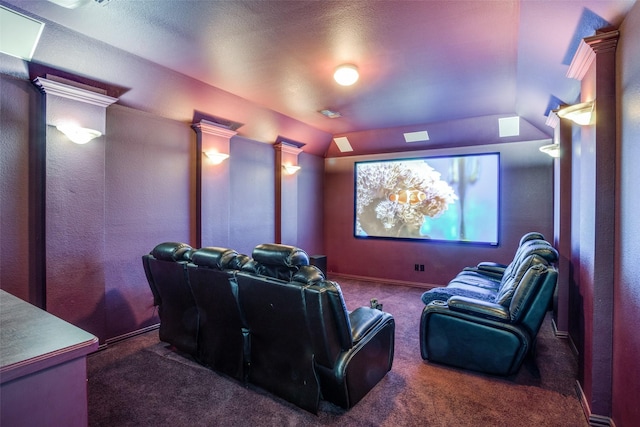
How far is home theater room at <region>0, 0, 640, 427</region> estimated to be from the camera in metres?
1.88

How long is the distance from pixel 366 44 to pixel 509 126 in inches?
127

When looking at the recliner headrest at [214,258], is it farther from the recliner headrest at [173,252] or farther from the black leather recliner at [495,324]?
the black leather recliner at [495,324]

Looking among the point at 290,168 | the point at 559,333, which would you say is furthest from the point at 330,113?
the point at 559,333

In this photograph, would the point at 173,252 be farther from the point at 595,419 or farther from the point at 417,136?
the point at 417,136

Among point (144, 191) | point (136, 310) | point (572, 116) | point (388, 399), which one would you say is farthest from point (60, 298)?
point (572, 116)

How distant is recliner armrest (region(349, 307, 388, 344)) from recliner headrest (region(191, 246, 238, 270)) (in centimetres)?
102

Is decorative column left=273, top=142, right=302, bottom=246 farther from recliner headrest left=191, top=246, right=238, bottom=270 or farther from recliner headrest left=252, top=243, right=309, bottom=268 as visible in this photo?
recliner headrest left=252, top=243, right=309, bottom=268

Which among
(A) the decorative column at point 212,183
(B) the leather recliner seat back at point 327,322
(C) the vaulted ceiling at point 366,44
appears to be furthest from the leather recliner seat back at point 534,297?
(A) the decorative column at point 212,183

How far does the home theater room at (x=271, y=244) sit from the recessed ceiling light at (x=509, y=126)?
6cm

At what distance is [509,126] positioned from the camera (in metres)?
4.64

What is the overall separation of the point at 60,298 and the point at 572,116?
174 inches

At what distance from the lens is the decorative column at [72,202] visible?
8.93ft

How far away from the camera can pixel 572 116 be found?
2.18 meters

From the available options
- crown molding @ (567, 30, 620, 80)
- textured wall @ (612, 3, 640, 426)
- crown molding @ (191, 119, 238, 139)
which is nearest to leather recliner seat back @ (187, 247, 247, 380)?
crown molding @ (191, 119, 238, 139)
